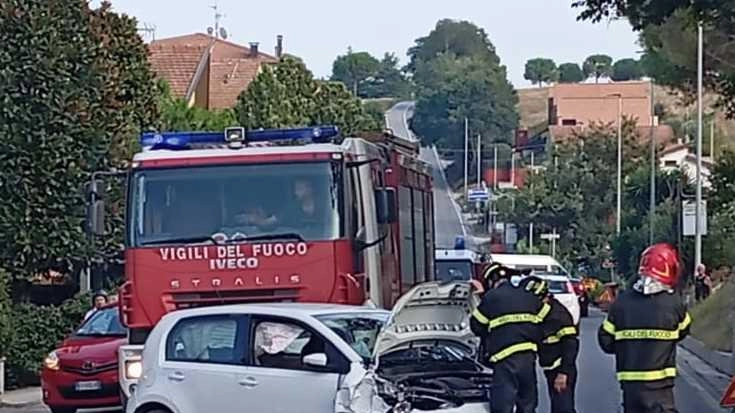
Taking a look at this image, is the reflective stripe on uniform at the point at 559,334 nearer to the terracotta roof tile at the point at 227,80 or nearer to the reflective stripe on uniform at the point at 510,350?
the reflective stripe on uniform at the point at 510,350

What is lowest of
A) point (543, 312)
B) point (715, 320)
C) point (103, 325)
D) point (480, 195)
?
point (480, 195)

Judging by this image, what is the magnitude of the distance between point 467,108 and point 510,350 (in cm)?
11982

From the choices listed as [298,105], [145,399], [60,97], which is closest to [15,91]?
[60,97]

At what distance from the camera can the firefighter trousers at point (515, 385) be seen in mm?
12234

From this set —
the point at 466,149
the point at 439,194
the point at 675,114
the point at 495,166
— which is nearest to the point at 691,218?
the point at 439,194

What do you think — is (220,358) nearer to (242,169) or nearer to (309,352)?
(309,352)

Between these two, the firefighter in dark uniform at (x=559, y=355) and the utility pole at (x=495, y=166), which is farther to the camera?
the utility pole at (x=495, y=166)

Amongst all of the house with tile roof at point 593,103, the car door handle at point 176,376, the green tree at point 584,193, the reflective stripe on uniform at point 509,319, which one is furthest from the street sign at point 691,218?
the house with tile roof at point 593,103

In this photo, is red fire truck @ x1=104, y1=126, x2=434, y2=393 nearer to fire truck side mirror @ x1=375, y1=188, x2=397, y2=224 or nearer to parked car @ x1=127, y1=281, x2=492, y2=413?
fire truck side mirror @ x1=375, y1=188, x2=397, y2=224

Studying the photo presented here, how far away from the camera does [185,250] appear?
16.2 meters

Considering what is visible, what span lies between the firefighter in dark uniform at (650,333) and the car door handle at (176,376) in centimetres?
373

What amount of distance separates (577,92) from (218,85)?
79.2 metres

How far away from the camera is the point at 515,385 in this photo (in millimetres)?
12547

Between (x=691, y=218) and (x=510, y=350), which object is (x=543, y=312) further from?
(x=691, y=218)
